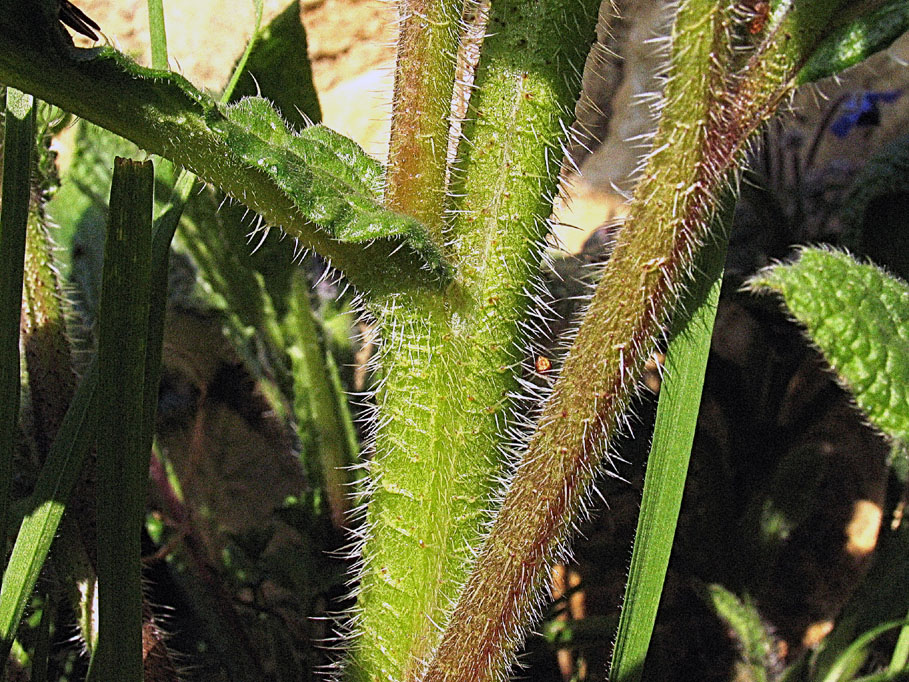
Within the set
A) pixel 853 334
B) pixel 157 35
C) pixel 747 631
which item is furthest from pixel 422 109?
pixel 747 631

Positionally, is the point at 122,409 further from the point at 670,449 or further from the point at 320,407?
the point at 320,407

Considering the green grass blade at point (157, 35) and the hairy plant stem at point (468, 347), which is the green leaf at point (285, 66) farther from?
the hairy plant stem at point (468, 347)

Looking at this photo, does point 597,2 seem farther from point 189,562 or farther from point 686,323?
point 189,562

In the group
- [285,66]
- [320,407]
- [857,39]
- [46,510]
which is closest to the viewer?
[857,39]

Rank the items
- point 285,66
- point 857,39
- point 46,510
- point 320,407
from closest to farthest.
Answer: point 857,39 < point 46,510 < point 285,66 < point 320,407

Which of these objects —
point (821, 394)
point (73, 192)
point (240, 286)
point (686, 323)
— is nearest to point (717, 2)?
point (686, 323)

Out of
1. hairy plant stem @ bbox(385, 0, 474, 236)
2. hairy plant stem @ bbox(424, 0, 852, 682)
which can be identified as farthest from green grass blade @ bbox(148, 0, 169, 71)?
hairy plant stem @ bbox(424, 0, 852, 682)
